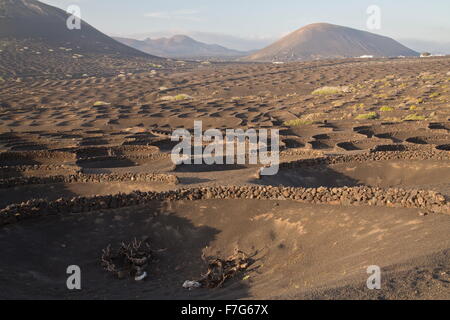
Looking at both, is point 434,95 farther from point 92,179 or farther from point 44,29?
point 44,29

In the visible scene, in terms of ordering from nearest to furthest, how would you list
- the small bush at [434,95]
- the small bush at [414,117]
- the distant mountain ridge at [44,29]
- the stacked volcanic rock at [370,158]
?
the stacked volcanic rock at [370,158], the small bush at [414,117], the small bush at [434,95], the distant mountain ridge at [44,29]

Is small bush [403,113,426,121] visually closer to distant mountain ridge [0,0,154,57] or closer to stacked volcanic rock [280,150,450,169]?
stacked volcanic rock [280,150,450,169]

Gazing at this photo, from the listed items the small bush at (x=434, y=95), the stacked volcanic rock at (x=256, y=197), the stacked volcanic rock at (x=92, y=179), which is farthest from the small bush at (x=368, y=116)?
the stacked volcanic rock at (x=256, y=197)

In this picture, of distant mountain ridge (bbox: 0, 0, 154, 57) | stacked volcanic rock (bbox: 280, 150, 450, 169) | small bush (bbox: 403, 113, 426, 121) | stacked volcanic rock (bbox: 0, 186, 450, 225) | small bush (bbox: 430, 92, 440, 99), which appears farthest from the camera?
distant mountain ridge (bbox: 0, 0, 154, 57)

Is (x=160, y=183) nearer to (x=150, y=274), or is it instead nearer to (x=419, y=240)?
(x=150, y=274)

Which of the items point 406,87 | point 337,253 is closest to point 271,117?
point 406,87

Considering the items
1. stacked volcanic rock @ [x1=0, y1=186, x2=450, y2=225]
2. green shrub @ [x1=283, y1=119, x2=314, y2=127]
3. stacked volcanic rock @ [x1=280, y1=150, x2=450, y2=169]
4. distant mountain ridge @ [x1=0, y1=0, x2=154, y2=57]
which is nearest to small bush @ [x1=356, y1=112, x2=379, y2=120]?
green shrub @ [x1=283, y1=119, x2=314, y2=127]

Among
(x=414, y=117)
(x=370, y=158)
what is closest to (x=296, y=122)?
(x=414, y=117)

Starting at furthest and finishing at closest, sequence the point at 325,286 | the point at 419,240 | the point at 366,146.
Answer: the point at 366,146
the point at 419,240
the point at 325,286

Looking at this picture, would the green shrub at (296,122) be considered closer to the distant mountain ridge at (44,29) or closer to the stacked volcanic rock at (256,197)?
the stacked volcanic rock at (256,197)
